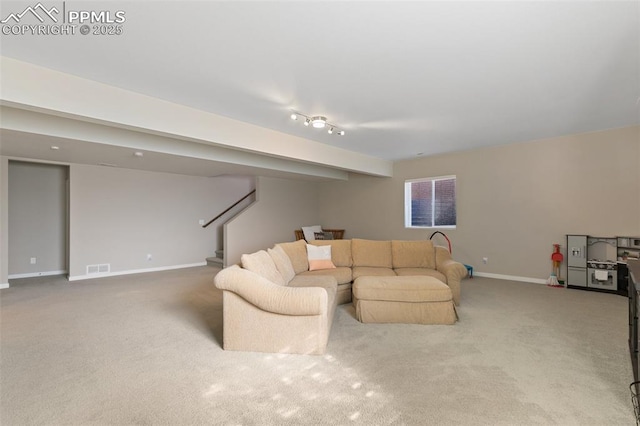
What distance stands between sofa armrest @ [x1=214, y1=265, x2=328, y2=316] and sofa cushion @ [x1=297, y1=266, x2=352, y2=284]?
1.46m

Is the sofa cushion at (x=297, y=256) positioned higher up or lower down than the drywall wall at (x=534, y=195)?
lower down

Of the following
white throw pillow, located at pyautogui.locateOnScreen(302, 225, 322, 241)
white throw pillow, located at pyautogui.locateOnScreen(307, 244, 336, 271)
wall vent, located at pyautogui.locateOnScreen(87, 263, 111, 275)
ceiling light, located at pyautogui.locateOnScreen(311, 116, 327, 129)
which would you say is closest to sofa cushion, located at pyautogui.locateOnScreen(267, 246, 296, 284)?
white throw pillow, located at pyautogui.locateOnScreen(307, 244, 336, 271)

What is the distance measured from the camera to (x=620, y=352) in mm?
2678

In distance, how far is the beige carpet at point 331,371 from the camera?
189cm

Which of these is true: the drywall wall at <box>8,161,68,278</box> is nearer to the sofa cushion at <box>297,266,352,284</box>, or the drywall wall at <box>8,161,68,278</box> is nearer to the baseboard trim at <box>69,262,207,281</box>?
the baseboard trim at <box>69,262,207,281</box>

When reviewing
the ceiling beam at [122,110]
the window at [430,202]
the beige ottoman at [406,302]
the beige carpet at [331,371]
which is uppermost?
the ceiling beam at [122,110]

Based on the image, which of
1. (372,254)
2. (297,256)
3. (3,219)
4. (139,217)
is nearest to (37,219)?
(3,219)

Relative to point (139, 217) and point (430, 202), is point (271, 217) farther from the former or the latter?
point (430, 202)

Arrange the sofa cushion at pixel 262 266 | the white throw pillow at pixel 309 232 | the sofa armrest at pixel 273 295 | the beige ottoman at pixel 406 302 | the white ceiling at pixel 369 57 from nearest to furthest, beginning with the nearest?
1. the white ceiling at pixel 369 57
2. the sofa armrest at pixel 273 295
3. the sofa cushion at pixel 262 266
4. the beige ottoman at pixel 406 302
5. the white throw pillow at pixel 309 232

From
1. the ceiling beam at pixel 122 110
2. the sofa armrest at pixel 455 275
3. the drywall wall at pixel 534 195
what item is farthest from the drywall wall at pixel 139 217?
the sofa armrest at pixel 455 275

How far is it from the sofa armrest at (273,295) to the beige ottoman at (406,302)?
97cm

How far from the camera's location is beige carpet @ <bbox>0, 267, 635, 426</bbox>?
6.22ft

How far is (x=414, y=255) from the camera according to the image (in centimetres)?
477

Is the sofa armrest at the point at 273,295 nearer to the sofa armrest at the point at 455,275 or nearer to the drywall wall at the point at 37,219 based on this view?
the sofa armrest at the point at 455,275
